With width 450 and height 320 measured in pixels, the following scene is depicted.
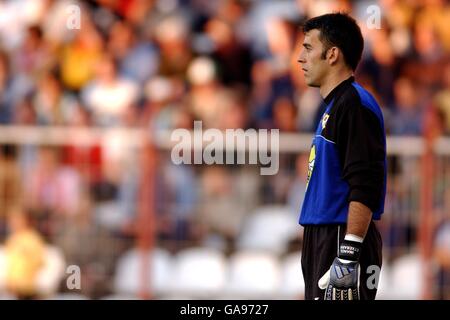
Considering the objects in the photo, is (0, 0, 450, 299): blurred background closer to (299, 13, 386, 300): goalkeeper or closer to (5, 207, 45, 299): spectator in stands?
(5, 207, 45, 299): spectator in stands

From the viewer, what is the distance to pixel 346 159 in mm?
5816

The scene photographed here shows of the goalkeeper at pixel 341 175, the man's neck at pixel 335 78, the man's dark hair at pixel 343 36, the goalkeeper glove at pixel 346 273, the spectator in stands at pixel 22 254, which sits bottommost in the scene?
the spectator in stands at pixel 22 254

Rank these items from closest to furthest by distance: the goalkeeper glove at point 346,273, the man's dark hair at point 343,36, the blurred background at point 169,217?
the goalkeeper glove at point 346,273 → the man's dark hair at point 343,36 → the blurred background at point 169,217

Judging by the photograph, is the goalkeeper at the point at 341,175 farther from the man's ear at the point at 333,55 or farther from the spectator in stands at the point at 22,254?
the spectator in stands at the point at 22,254

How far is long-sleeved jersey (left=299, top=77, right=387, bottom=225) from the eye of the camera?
5.73 meters

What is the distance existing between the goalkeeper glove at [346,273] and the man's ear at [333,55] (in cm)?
99

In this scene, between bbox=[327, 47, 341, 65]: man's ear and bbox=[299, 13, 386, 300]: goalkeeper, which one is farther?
bbox=[327, 47, 341, 65]: man's ear

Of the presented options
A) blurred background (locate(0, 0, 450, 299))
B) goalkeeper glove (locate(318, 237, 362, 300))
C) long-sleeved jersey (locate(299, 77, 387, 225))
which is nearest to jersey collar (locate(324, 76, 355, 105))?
long-sleeved jersey (locate(299, 77, 387, 225))

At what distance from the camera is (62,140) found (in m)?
11.4

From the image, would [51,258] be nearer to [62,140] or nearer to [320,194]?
[62,140]

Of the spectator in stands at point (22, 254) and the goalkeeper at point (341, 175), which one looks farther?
the spectator in stands at point (22, 254)

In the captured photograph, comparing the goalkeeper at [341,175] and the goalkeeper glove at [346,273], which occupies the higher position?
the goalkeeper at [341,175]

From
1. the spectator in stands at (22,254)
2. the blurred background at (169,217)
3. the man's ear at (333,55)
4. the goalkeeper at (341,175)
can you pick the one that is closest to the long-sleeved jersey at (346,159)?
the goalkeeper at (341,175)

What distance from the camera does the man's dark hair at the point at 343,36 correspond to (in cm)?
606
